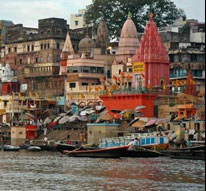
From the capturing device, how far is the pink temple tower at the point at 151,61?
8094cm

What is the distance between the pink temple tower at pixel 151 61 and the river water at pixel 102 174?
2457cm

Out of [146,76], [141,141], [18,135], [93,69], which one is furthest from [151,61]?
[141,141]

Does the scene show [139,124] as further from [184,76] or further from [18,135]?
[18,135]

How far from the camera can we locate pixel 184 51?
83.6 metres

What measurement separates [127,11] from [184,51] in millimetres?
22279

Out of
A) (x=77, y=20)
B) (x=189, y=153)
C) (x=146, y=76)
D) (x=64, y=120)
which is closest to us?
(x=189, y=153)

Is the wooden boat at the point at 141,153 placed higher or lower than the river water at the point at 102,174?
higher

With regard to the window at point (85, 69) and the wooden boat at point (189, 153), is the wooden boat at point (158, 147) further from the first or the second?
the window at point (85, 69)

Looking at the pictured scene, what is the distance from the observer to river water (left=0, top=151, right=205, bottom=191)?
38.7m

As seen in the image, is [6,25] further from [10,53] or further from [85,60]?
[85,60]

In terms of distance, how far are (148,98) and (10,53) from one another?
30.2 meters

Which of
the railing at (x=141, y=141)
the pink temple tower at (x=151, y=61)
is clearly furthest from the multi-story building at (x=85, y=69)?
the railing at (x=141, y=141)

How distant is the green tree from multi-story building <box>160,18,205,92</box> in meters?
11.4

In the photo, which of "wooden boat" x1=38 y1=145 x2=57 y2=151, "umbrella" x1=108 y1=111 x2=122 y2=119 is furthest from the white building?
"wooden boat" x1=38 y1=145 x2=57 y2=151
